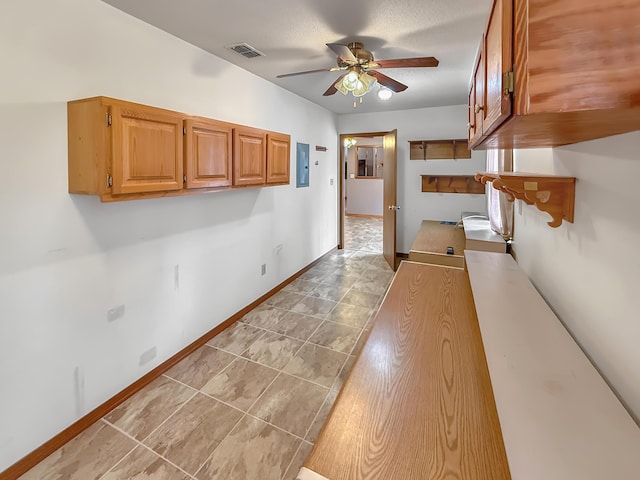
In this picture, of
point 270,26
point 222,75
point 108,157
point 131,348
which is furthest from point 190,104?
point 131,348

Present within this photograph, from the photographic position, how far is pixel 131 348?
2.27 metres

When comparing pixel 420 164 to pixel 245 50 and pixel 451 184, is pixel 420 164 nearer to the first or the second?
pixel 451 184

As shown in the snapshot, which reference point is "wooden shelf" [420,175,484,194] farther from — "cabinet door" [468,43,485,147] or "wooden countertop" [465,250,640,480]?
"wooden countertop" [465,250,640,480]

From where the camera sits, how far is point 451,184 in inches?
206

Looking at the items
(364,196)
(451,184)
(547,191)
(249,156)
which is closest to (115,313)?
(249,156)

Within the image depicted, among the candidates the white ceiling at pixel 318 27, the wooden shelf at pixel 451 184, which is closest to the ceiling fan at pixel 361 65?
the white ceiling at pixel 318 27

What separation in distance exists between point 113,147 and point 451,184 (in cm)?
471

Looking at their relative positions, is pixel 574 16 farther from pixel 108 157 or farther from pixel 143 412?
pixel 143 412

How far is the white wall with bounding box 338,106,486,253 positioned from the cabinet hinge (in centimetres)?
469

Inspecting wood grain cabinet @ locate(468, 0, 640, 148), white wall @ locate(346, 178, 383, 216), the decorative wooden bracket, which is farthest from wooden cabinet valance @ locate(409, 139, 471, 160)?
wood grain cabinet @ locate(468, 0, 640, 148)

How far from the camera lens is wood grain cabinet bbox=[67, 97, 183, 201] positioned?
1721 millimetres

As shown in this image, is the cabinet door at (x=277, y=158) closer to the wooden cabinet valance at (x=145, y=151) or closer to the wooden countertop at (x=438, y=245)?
the wooden cabinet valance at (x=145, y=151)

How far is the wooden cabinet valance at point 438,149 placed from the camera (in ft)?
16.6

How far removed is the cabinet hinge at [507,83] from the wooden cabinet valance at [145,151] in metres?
1.78
